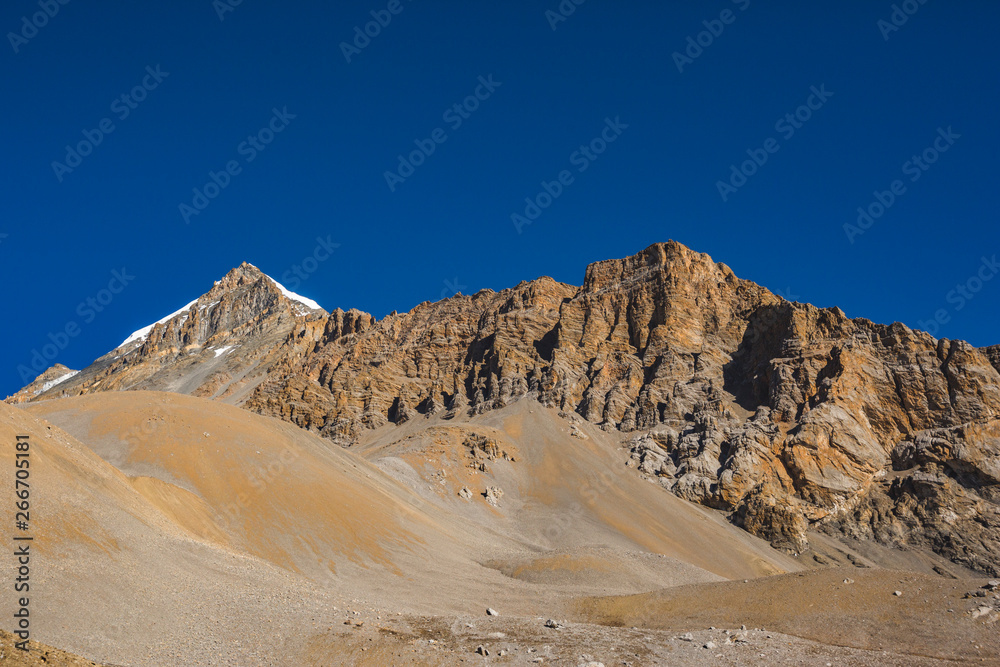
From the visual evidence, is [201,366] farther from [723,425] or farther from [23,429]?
[23,429]

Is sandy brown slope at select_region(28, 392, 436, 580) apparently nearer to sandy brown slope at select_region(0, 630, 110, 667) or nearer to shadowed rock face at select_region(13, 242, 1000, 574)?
sandy brown slope at select_region(0, 630, 110, 667)

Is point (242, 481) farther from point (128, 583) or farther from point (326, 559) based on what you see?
point (128, 583)

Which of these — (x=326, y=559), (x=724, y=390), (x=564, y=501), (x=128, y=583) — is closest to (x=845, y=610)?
(x=128, y=583)

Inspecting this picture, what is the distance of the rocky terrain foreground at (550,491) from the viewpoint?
1738 centimetres

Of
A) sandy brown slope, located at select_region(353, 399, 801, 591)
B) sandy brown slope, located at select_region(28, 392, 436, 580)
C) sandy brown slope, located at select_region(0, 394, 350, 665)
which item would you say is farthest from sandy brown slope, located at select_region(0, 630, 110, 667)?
sandy brown slope, located at select_region(353, 399, 801, 591)

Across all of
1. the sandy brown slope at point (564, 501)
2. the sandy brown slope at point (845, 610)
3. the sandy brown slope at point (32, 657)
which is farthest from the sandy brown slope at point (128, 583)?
the sandy brown slope at point (564, 501)

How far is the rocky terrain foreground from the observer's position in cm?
1738

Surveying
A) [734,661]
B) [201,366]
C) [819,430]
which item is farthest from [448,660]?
[201,366]

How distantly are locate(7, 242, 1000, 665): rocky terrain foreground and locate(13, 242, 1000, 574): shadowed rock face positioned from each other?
39cm

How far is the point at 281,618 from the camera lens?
1820 centimetres

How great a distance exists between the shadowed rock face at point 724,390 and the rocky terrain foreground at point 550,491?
388 millimetres

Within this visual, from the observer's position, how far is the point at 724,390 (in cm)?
9581

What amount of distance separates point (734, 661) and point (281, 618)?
11.9m

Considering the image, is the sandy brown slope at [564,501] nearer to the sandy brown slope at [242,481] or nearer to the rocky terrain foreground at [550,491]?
the rocky terrain foreground at [550,491]
